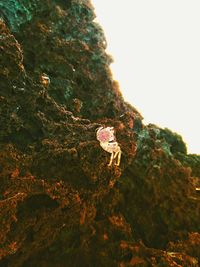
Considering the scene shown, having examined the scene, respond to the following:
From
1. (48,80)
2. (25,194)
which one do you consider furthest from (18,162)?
(48,80)

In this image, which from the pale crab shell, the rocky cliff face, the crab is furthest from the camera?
the pale crab shell

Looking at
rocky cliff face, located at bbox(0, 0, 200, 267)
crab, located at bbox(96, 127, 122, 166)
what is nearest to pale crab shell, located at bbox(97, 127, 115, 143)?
crab, located at bbox(96, 127, 122, 166)

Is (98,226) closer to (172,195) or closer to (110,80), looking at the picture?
(172,195)

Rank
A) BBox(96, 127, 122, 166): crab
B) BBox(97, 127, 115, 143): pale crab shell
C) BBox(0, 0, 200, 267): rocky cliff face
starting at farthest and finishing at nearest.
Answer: BBox(97, 127, 115, 143): pale crab shell < BBox(96, 127, 122, 166): crab < BBox(0, 0, 200, 267): rocky cliff face

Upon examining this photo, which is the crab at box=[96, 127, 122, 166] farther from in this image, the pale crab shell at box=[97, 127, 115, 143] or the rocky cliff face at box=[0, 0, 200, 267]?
the rocky cliff face at box=[0, 0, 200, 267]

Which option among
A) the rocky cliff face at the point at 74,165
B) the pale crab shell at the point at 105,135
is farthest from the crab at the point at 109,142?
the rocky cliff face at the point at 74,165

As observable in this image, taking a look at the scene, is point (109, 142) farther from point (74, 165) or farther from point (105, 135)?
point (74, 165)

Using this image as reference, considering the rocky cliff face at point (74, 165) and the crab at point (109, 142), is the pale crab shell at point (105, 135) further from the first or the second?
the rocky cliff face at point (74, 165)
